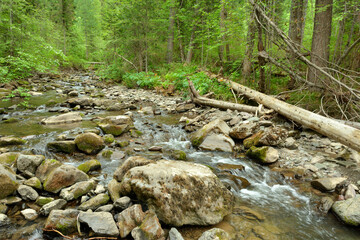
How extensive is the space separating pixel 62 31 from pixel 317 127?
3235 centimetres

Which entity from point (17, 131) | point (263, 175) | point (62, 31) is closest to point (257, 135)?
point (263, 175)

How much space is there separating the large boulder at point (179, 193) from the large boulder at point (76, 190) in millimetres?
688

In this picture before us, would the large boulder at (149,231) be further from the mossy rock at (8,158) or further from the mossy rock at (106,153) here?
the mossy rock at (8,158)

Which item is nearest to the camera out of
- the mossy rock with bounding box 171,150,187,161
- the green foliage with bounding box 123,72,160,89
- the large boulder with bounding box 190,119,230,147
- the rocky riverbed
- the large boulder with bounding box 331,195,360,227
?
the rocky riverbed

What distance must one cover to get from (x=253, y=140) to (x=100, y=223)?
14.3ft

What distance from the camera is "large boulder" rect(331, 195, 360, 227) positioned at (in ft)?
9.30

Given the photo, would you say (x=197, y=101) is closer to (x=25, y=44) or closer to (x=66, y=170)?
(x=66, y=170)

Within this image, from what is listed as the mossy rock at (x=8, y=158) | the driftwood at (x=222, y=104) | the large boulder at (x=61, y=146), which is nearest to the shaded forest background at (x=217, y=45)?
the driftwood at (x=222, y=104)

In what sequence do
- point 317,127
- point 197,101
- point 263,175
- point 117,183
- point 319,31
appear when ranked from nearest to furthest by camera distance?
point 117,183 → point 263,175 → point 317,127 → point 319,31 → point 197,101

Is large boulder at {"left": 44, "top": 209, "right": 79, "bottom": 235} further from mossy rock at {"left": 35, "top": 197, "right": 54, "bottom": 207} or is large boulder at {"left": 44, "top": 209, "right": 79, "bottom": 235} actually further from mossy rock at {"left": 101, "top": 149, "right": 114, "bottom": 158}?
mossy rock at {"left": 101, "top": 149, "right": 114, "bottom": 158}

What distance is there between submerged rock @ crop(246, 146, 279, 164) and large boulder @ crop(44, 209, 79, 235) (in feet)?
13.3

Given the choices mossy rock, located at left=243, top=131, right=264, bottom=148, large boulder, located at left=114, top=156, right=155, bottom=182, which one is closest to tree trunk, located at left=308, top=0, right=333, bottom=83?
mossy rock, located at left=243, top=131, right=264, bottom=148

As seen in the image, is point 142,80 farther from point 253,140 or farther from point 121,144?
point 253,140

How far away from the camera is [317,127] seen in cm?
521
